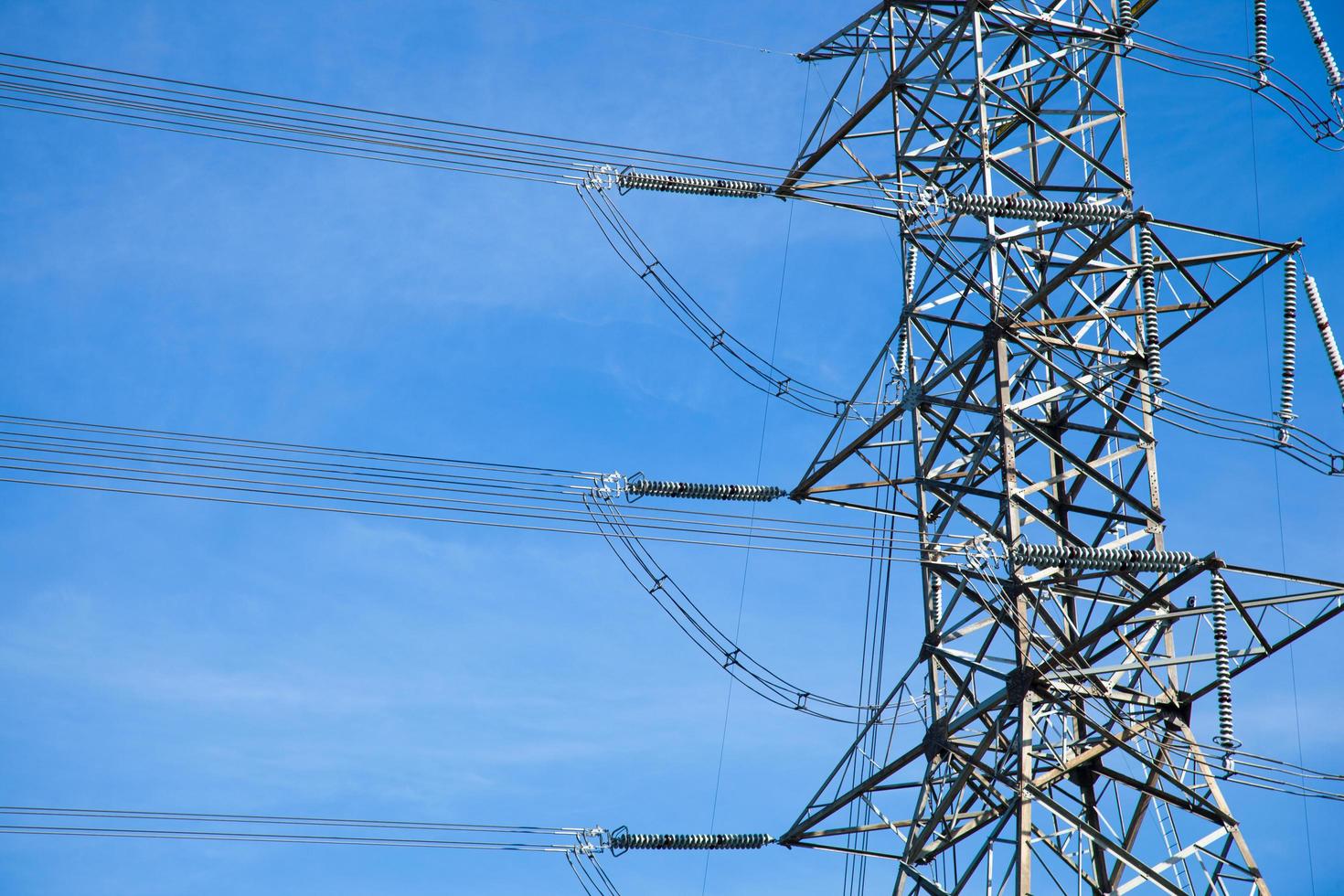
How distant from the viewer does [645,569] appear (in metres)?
27.4

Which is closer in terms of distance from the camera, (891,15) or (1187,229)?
(1187,229)

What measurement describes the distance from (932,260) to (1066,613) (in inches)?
223

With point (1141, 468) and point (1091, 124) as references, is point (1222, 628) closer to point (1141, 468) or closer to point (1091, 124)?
point (1141, 468)

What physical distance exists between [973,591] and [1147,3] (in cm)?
1113

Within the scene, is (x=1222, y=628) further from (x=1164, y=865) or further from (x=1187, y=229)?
(x=1187, y=229)

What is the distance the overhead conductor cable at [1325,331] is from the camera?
27.4 m

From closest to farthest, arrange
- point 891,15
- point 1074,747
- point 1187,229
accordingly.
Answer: point 1074,747, point 1187,229, point 891,15

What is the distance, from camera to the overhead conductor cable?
27.4 metres

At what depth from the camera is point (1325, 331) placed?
27828 millimetres

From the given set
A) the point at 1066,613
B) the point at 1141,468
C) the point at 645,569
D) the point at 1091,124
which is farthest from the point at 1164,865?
the point at 1091,124

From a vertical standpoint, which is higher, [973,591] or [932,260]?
[932,260]

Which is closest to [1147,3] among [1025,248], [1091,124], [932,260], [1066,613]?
[1091,124]

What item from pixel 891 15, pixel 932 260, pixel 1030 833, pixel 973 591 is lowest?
pixel 1030 833

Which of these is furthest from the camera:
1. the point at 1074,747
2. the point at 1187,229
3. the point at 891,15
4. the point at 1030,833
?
the point at 891,15
